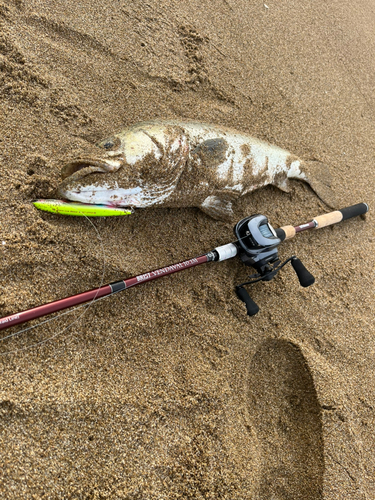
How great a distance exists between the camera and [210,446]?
2.39 meters

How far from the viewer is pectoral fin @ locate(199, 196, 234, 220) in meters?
3.04

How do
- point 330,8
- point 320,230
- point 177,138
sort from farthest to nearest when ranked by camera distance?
point 330,8, point 320,230, point 177,138

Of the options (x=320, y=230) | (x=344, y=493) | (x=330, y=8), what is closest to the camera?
(x=344, y=493)

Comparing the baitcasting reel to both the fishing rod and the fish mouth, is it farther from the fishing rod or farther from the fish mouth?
the fish mouth

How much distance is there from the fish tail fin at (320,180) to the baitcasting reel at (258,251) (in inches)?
44.8

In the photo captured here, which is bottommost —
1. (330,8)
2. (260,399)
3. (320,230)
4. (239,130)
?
(260,399)

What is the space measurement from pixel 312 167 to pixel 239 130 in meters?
0.97

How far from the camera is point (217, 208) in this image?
121 inches

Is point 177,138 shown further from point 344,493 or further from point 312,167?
point 344,493

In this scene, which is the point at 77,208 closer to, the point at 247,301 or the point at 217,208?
the point at 217,208

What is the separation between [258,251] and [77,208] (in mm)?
1551

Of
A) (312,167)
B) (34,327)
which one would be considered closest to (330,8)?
(312,167)

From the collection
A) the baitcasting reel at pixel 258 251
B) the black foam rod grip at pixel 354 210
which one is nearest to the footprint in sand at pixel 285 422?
the baitcasting reel at pixel 258 251

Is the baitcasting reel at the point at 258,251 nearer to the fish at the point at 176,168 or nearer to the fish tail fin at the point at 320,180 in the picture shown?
the fish at the point at 176,168
